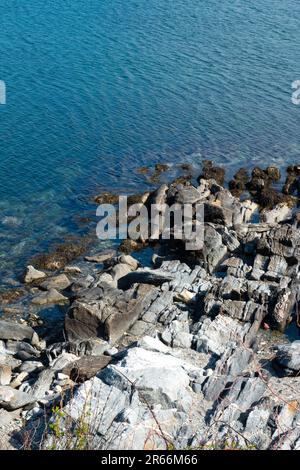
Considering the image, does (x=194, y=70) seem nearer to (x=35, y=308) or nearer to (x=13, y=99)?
(x=13, y=99)

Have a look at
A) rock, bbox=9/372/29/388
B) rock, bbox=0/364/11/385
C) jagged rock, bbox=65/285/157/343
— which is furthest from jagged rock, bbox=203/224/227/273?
rock, bbox=0/364/11/385

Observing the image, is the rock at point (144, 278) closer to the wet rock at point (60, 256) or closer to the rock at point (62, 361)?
the wet rock at point (60, 256)

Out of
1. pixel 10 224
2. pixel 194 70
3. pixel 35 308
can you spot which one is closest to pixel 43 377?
pixel 35 308

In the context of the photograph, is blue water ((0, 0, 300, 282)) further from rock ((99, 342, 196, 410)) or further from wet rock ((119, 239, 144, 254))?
rock ((99, 342, 196, 410))

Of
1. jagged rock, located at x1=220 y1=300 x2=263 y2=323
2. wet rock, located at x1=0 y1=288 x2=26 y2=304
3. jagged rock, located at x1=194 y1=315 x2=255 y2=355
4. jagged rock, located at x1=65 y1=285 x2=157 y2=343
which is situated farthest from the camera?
wet rock, located at x1=0 y1=288 x2=26 y2=304

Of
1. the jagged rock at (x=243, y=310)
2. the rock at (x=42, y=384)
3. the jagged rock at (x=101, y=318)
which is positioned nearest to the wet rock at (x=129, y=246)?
the jagged rock at (x=101, y=318)

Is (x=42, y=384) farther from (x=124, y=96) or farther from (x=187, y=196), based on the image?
(x=124, y=96)
